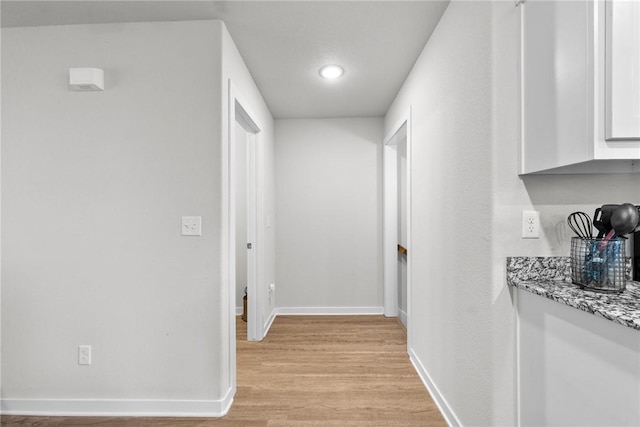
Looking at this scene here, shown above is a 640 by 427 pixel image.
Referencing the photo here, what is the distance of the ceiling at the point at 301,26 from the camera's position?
1.89 meters

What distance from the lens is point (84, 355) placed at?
6.68 ft

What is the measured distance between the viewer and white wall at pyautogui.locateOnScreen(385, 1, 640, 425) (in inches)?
56.5

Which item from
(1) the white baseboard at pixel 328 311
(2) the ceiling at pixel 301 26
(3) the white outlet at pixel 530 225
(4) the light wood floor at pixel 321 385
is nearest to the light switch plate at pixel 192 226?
(4) the light wood floor at pixel 321 385

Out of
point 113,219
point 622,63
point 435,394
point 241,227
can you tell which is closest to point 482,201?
point 622,63

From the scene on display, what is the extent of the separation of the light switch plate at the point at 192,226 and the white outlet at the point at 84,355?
926 millimetres

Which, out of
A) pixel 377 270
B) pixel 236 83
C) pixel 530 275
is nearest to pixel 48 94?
pixel 236 83

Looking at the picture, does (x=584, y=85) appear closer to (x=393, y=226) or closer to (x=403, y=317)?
(x=393, y=226)

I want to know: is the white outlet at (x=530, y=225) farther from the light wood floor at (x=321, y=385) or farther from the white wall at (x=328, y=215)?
the white wall at (x=328, y=215)

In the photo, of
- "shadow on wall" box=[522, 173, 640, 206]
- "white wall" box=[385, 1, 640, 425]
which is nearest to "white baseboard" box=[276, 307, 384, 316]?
"white wall" box=[385, 1, 640, 425]

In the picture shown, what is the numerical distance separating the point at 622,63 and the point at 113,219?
2.48 metres

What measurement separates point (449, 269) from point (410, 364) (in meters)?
1.17

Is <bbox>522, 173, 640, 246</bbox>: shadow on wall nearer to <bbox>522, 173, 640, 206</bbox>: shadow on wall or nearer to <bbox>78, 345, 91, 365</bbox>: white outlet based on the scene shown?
<bbox>522, 173, 640, 206</bbox>: shadow on wall

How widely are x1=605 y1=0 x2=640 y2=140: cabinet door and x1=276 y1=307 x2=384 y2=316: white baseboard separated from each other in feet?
10.8

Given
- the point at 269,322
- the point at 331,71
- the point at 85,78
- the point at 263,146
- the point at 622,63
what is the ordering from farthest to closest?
the point at 269,322 → the point at 263,146 → the point at 331,71 → the point at 85,78 → the point at 622,63
